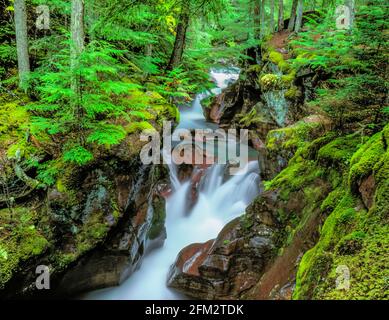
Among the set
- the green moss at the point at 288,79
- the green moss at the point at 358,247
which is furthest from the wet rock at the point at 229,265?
the green moss at the point at 288,79

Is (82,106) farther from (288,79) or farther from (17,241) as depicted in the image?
(288,79)

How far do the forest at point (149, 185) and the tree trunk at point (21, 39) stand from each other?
0.08ft

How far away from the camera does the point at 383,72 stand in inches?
196

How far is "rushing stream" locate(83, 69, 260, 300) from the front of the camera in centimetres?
799

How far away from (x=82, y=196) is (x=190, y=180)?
635cm

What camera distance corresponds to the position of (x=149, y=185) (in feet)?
28.1

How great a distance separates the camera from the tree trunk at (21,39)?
24.2 ft

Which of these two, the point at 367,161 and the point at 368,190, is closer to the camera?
the point at 368,190

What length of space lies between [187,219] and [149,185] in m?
3.25

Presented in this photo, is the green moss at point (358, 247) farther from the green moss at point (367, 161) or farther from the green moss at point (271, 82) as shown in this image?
the green moss at point (271, 82)

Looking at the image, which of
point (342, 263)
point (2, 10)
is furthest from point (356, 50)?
point (2, 10)

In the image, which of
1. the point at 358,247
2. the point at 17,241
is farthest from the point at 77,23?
the point at 358,247

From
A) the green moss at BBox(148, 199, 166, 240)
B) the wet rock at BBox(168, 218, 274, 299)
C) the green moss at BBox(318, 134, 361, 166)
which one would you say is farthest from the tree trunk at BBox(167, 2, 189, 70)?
the green moss at BBox(318, 134, 361, 166)
